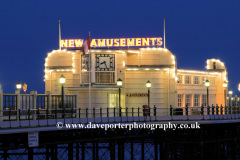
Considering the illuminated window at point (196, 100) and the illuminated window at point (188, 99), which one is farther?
the illuminated window at point (196, 100)

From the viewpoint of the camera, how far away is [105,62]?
49406 millimetres

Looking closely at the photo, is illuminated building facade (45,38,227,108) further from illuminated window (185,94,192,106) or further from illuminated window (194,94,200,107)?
illuminated window (194,94,200,107)

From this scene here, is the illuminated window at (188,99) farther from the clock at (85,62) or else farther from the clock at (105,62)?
the clock at (85,62)

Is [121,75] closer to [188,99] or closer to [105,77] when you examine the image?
[105,77]

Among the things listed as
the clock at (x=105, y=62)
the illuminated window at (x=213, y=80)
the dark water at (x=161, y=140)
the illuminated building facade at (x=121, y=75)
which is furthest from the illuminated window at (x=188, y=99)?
the dark water at (x=161, y=140)

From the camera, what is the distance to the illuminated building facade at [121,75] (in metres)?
49.2

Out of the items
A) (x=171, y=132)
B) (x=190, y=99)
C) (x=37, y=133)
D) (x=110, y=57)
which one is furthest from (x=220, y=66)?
(x=37, y=133)

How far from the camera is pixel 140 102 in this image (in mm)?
51406

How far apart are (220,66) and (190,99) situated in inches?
325

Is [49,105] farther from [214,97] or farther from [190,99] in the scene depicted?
[214,97]

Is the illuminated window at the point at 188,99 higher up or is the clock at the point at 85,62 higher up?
the clock at the point at 85,62

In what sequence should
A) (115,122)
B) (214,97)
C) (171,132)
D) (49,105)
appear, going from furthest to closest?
(214,97), (49,105), (171,132), (115,122)

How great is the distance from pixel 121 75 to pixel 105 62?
2221 millimetres

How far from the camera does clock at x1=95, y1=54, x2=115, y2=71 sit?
4909 cm
